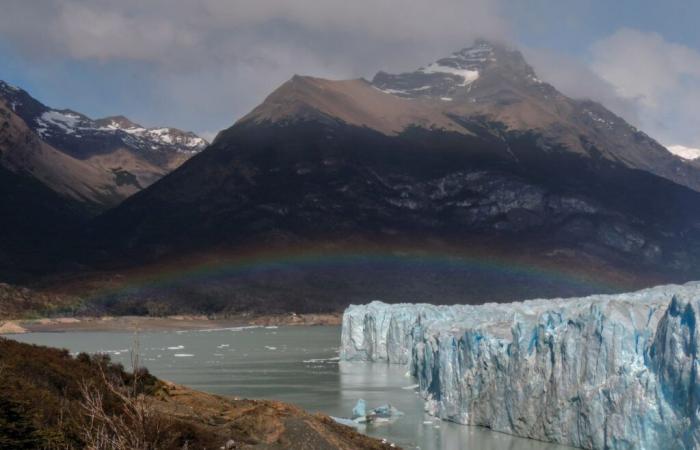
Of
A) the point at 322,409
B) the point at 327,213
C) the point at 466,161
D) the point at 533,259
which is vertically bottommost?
the point at 322,409

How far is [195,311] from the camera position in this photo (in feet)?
432

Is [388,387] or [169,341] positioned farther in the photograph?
[169,341]

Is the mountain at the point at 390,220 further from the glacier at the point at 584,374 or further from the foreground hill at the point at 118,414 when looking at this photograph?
the foreground hill at the point at 118,414

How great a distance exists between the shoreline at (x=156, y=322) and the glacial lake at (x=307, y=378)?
2029 centimetres

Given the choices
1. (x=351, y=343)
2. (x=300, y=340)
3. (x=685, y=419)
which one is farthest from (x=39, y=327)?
(x=685, y=419)

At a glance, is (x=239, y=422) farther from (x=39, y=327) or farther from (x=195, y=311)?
(x=195, y=311)

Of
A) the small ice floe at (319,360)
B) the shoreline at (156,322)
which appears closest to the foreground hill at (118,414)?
the small ice floe at (319,360)

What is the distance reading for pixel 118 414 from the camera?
63.8ft

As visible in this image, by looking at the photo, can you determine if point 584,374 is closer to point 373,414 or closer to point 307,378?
point 373,414

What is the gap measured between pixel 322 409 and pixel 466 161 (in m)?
164

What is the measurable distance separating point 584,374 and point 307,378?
26.2 m

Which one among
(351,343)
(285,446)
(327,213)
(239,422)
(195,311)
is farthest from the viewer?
(327,213)

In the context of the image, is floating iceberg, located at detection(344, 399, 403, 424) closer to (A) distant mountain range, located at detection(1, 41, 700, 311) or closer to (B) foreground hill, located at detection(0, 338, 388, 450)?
(B) foreground hill, located at detection(0, 338, 388, 450)

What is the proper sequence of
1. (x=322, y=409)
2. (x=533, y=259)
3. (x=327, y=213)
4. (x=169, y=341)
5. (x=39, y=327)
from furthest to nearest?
(x=327, y=213) → (x=533, y=259) → (x=39, y=327) → (x=169, y=341) → (x=322, y=409)
